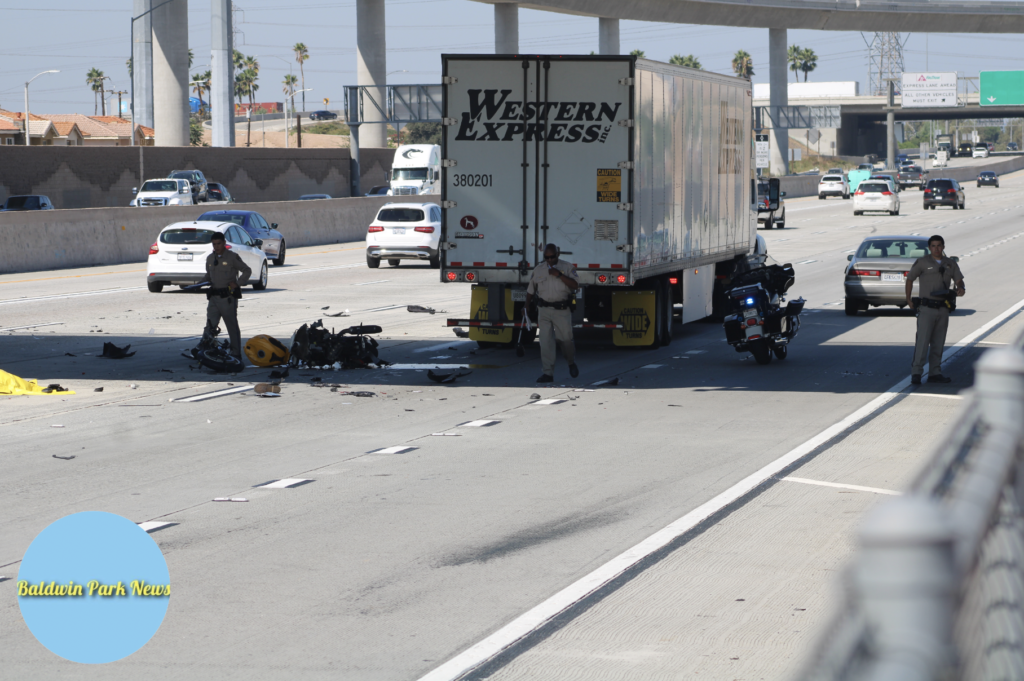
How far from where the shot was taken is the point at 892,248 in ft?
85.0

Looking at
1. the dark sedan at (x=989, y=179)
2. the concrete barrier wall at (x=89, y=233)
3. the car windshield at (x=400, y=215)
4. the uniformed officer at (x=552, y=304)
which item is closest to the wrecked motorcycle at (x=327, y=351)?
the uniformed officer at (x=552, y=304)

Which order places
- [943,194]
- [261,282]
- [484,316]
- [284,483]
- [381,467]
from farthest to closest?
[943,194], [261,282], [484,316], [381,467], [284,483]

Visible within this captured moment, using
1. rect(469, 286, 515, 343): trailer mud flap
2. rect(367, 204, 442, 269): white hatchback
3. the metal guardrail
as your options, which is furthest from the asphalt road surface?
rect(367, 204, 442, 269): white hatchback

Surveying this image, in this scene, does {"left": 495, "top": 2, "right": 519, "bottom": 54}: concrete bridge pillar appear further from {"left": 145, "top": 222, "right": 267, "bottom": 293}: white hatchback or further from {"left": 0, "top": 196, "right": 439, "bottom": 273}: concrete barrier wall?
{"left": 145, "top": 222, "right": 267, "bottom": 293}: white hatchback

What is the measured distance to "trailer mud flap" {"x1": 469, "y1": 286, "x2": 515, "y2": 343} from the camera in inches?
763

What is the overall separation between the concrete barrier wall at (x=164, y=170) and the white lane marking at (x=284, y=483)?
53.1 metres

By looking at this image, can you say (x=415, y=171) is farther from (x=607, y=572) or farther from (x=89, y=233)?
(x=607, y=572)

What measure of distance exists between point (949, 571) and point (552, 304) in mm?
Result: 14689

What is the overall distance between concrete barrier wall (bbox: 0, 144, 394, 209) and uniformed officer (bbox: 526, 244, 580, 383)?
158 ft

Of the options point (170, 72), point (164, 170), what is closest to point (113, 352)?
point (164, 170)

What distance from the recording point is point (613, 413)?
14.2 metres

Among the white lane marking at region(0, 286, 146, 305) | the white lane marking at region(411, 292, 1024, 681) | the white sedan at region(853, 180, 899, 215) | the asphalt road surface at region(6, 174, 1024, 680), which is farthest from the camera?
the white sedan at region(853, 180, 899, 215)

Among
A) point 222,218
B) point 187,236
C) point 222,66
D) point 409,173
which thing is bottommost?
point 187,236

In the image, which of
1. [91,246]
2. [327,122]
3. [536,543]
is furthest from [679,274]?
[327,122]
